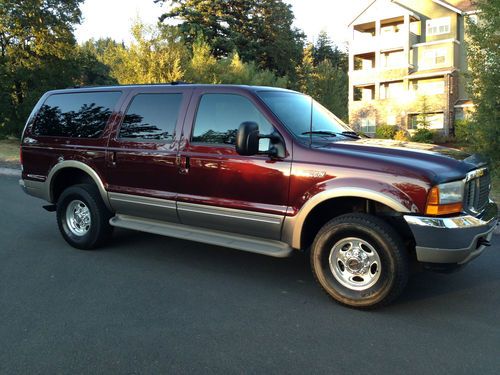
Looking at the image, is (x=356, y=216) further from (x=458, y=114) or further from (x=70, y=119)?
(x=458, y=114)

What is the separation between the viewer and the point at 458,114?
35562 mm

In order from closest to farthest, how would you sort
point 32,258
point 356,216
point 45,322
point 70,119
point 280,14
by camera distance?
point 45,322
point 356,216
point 32,258
point 70,119
point 280,14

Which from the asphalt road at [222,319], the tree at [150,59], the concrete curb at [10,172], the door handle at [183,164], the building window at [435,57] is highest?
the building window at [435,57]

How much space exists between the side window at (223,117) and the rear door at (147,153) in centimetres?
24

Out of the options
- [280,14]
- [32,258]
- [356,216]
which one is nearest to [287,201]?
[356,216]

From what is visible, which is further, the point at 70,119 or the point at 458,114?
the point at 458,114

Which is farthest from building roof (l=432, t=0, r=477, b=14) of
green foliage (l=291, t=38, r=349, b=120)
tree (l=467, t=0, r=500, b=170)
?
tree (l=467, t=0, r=500, b=170)

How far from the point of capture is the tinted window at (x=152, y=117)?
5367 mm

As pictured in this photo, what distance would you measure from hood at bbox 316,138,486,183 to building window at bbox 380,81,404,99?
35.0 metres

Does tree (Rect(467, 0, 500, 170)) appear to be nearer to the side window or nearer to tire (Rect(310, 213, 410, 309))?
the side window

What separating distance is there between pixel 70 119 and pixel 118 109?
0.86 m

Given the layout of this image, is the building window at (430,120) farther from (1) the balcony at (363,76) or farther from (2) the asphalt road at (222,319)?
(2) the asphalt road at (222,319)

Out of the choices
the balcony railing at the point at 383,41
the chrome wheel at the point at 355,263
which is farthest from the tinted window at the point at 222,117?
the balcony railing at the point at 383,41

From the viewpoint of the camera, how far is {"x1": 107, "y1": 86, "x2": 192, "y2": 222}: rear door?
5297mm
